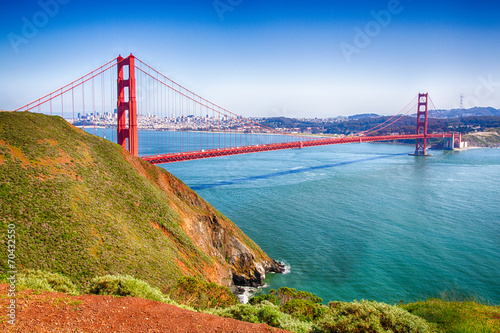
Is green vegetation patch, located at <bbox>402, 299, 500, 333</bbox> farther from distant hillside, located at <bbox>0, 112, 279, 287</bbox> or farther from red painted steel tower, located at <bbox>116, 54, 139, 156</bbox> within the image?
red painted steel tower, located at <bbox>116, 54, 139, 156</bbox>

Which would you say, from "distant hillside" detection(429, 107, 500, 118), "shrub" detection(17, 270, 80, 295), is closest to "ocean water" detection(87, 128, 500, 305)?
"shrub" detection(17, 270, 80, 295)

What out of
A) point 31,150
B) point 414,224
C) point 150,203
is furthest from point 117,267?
point 414,224

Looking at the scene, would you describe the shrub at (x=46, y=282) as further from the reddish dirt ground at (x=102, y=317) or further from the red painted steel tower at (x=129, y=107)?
the red painted steel tower at (x=129, y=107)

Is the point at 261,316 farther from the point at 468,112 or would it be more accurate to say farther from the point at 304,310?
the point at 468,112

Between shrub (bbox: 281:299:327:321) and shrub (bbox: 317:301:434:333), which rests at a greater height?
shrub (bbox: 317:301:434:333)

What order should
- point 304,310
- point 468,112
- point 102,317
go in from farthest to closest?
1. point 468,112
2. point 304,310
3. point 102,317

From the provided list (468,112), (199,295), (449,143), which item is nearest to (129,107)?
(199,295)
